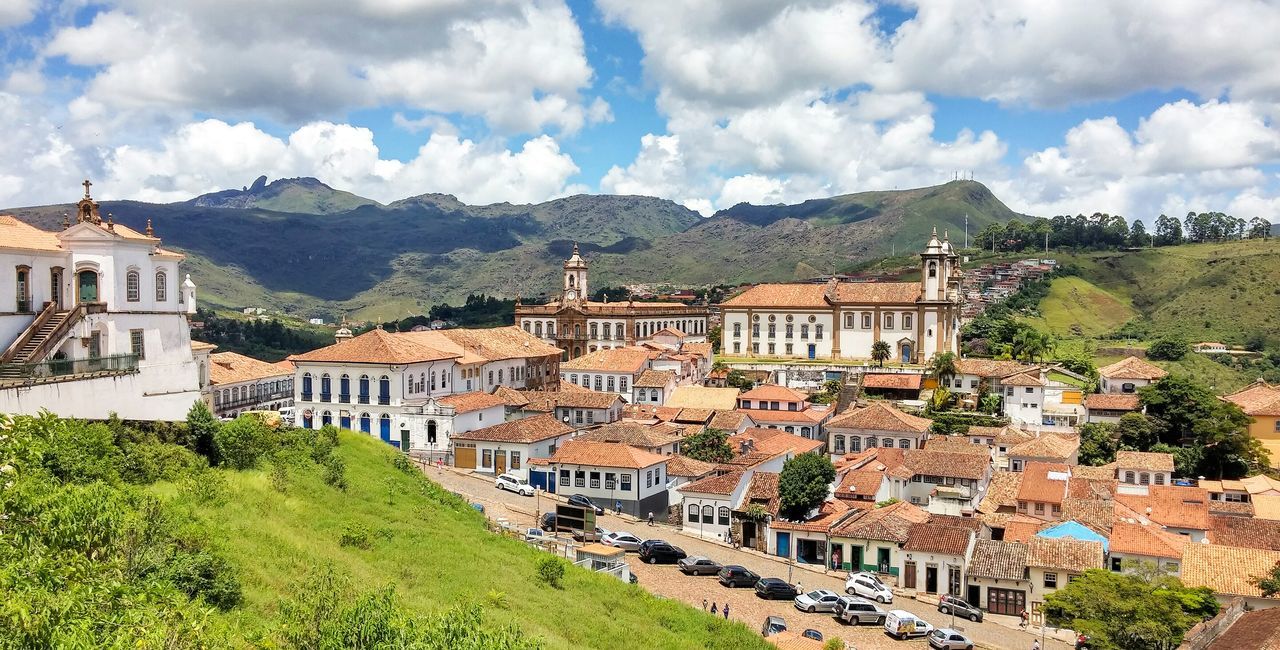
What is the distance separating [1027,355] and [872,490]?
111 feet

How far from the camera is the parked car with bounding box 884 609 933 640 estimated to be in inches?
1074

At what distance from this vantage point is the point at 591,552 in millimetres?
28406

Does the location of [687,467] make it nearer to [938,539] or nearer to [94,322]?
[938,539]

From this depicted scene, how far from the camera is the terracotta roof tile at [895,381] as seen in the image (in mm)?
62469

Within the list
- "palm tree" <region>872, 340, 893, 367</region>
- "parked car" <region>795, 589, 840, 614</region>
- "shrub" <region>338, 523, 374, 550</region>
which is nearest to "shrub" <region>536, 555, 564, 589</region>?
"shrub" <region>338, 523, 374, 550</region>

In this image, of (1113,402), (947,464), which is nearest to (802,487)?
(947,464)

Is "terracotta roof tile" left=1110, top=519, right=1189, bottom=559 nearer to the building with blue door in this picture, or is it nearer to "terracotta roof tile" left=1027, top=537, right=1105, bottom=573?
"terracotta roof tile" left=1027, top=537, right=1105, bottom=573

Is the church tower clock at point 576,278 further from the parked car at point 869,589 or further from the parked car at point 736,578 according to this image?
the parked car at point 869,589

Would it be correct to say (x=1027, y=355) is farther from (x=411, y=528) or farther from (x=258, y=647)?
(x=258, y=647)

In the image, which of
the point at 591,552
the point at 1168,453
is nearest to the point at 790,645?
the point at 591,552

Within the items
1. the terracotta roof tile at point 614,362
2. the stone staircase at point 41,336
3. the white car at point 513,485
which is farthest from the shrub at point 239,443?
the terracotta roof tile at point 614,362

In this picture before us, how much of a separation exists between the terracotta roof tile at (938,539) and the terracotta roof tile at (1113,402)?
1006 inches

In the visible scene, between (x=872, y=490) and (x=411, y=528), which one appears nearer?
(x=411, y=528)

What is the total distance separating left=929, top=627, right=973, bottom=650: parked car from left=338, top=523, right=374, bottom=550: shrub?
1571cm
